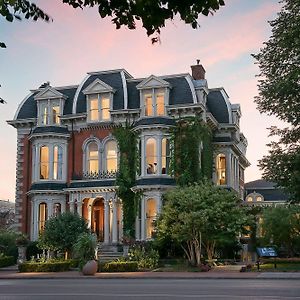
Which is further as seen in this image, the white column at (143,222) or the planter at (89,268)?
the white column at (143,222)

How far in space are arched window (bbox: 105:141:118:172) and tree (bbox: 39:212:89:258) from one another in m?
6.82

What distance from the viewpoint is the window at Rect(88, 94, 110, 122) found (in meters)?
44.4

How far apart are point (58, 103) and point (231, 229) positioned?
59.2 feet

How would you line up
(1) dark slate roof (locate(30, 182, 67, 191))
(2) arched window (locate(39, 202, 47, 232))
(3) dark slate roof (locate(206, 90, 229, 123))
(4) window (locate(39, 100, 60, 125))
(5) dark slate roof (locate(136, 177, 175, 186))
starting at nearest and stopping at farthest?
(5) dark slate roof (locate(136, 177, 175, 186)) → (1) dark slate roof (locate(30, 182, 67, 191)) → (2) arched window (locate(39, 202, 47, 232)) → (4) window (locate(39, 100, 60, 125)) → (3) dark slate roof (locate(206, 90, 229, 123))

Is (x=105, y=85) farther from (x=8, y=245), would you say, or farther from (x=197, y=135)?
(x=8, y=245)

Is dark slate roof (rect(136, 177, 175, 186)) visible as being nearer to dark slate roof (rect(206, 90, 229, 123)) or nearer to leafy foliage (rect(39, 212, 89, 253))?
leafy foliage (rect(39, 212, 89, 253))

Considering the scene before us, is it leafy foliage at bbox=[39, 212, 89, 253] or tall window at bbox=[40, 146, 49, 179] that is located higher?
tall window at bbox=[40, 146, 49, 179]

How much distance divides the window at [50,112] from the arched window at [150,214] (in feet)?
33.0

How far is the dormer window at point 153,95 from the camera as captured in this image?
42500mm

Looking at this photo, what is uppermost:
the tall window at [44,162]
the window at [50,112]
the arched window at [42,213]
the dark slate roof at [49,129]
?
the window at [50,112]

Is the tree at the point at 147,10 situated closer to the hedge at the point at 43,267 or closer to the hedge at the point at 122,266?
the hedge at the point at 122,266

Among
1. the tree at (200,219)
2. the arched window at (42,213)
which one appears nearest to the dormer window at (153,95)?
the tree at (200,219)

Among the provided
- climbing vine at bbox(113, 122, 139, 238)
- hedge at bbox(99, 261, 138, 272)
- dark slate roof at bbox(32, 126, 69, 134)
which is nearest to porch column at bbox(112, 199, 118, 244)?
climbing vine at bbox(113, 122, 139, 238)

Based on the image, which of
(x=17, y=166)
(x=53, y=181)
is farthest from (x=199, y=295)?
(x=17, y=166)
